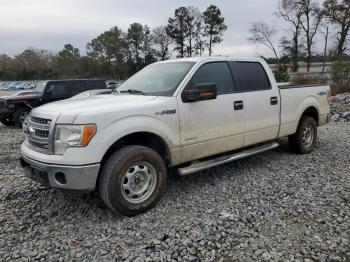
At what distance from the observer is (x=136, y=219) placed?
3803 mm

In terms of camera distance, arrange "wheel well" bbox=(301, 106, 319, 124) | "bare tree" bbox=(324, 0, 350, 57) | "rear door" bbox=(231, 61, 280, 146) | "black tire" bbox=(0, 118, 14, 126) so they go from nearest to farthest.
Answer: "rear door" bbox=(231, 61, 280, 146) → "wheel well" bbox=(301, 106, 319, 124) → "black tire" bbox=(0, 118, 14, 126) → "bare tree" bbox=(324, 0, 350, 57)

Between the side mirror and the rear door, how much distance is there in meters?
0.93

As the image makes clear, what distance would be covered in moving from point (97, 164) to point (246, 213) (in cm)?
185

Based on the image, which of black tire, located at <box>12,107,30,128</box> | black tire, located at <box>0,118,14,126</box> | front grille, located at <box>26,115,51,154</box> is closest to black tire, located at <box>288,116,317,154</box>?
front grille, located at <box>26,115,51,154</box>

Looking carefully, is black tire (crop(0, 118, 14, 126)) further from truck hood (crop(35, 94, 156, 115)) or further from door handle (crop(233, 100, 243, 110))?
door handle (crop(233, 100, 243, 110))

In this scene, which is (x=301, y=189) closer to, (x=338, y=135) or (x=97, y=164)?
(x=97, y=164)

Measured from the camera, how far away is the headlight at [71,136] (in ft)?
11.3

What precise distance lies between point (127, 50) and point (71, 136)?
2516 inches

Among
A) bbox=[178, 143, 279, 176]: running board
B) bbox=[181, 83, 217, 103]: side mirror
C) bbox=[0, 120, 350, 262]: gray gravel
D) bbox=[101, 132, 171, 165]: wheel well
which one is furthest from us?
bbox=[178, 143, 279, 176]: running board

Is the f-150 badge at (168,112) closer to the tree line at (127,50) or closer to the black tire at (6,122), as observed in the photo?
the black tire at (6,122)

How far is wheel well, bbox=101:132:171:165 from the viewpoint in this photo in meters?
3.91

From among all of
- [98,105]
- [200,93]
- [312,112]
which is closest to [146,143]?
[98,105]

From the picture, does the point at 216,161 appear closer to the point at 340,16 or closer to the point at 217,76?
the point at 217,76

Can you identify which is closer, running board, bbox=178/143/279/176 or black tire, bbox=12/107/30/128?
running board, bbox=178/143/279/176
